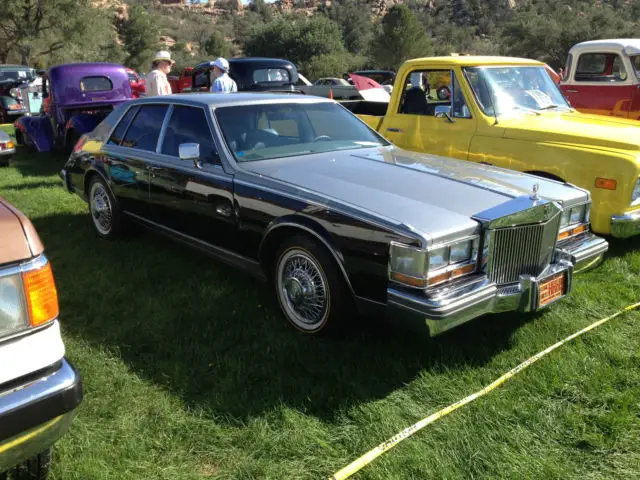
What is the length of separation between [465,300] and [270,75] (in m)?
10.2

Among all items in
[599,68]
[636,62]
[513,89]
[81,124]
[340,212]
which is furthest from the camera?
[81,124]

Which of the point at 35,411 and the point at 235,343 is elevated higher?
the point at 35,411

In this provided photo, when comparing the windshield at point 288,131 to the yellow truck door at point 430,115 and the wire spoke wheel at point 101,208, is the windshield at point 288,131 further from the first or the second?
the wire spoke wheel at point 101,208

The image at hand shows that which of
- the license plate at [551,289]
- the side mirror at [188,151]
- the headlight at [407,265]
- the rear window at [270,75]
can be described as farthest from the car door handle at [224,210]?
the rear window at [270,75]

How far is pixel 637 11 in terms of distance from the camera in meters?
48.4

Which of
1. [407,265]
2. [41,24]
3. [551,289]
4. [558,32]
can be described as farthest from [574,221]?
[41,24]

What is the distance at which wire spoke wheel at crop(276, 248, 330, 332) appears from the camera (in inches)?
133

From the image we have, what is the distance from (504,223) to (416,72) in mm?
3380

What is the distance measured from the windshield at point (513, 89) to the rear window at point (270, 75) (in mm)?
7016

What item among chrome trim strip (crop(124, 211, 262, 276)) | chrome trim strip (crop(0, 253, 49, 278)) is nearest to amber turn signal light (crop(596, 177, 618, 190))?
chrome trim strip (crop(124, 211, 262, 276))

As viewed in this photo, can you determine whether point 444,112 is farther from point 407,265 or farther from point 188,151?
point 407,265

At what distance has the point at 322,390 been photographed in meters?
3.03

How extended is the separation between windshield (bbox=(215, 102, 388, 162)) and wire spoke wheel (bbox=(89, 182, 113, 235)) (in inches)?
74.8

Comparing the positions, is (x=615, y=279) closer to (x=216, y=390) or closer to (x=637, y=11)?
(x=216, y=390)
